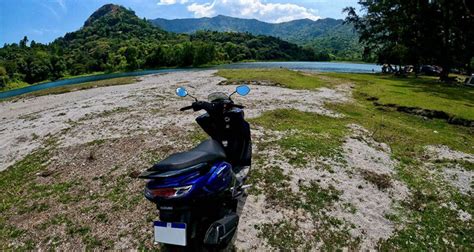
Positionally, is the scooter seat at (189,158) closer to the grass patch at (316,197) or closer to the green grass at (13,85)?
the grass patch at (316,197)

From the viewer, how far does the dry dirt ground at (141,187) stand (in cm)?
560

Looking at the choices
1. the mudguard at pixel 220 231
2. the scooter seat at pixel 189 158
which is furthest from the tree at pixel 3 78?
the mudguard at pixel 220 231

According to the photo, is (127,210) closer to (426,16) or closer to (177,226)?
(177,226)

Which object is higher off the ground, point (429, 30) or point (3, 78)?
point (429, 30)

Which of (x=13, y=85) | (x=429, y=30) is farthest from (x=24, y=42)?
(x=429, y=30)

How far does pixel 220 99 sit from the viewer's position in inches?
225

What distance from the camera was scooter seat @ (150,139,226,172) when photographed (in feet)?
12.0

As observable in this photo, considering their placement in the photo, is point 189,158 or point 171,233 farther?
point 189,158

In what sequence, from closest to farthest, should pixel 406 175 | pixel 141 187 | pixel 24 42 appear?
pixel 141 187, pixel 406 175, pixel 24 42

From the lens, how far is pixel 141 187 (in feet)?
23.7

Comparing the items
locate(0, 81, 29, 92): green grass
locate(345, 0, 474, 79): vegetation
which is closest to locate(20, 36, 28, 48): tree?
locate(0, 81, 29, 92): green grass

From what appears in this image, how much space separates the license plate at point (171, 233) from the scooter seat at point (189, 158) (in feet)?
2.25

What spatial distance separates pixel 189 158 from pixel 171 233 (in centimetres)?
93

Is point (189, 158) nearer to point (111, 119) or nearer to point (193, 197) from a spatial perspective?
point (193, 197)
